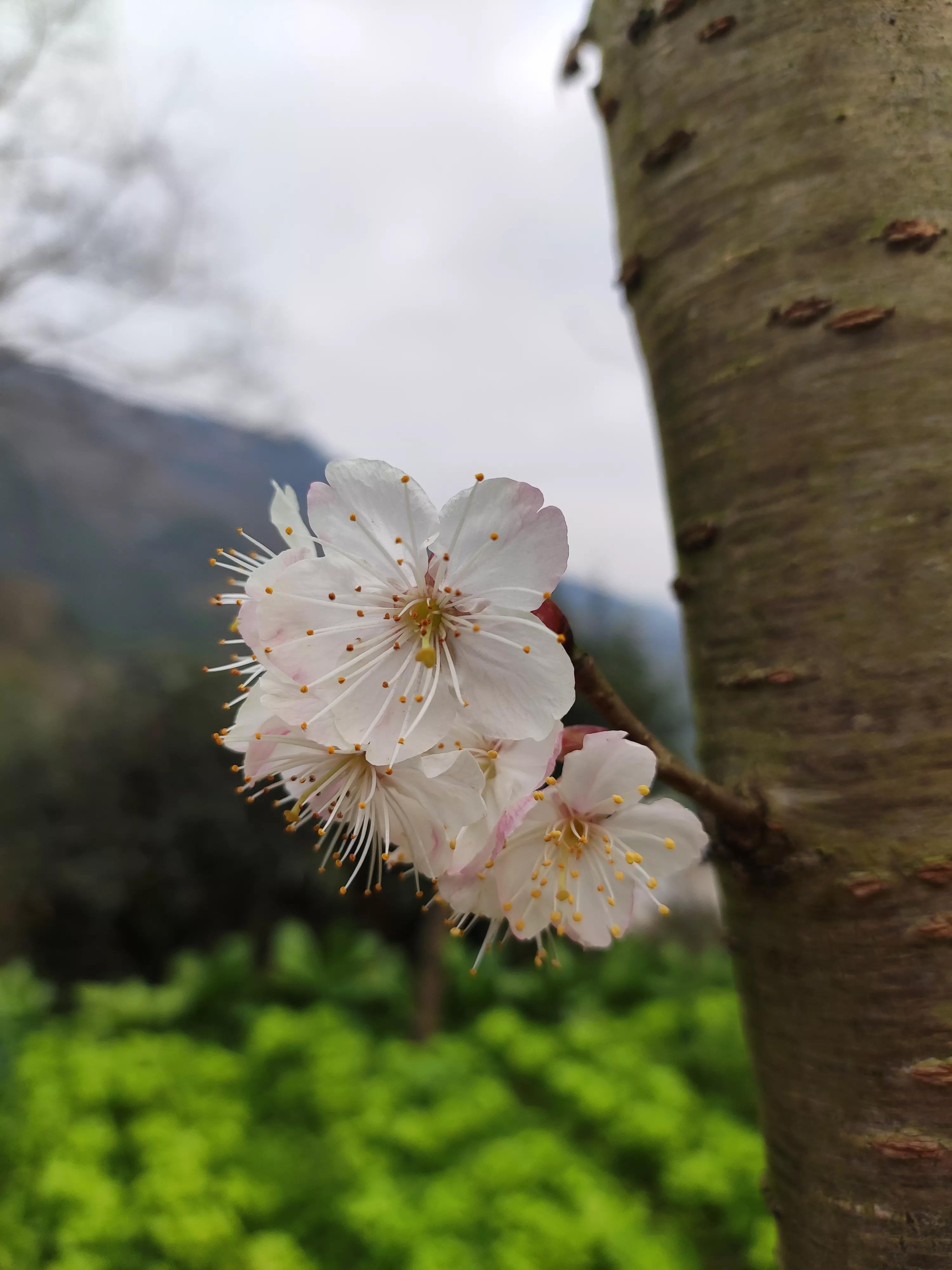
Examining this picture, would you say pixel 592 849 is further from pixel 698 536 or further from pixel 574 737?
pixel 698 536

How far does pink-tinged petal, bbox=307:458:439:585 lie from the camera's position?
48 cm

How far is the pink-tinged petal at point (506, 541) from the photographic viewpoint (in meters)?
0.46

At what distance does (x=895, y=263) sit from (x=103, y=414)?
24.9 feet

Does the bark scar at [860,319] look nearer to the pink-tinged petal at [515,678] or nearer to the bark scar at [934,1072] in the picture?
the pink-tinged petal at [515,678]

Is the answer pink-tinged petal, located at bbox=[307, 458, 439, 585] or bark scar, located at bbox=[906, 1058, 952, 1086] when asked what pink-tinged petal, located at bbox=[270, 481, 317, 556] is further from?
bark scar, located at bbox=[906, 1058, 952, 1086]

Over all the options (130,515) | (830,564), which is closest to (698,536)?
(830,564)

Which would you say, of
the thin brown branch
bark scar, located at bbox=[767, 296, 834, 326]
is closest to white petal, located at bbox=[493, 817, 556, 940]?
the thin brown branch

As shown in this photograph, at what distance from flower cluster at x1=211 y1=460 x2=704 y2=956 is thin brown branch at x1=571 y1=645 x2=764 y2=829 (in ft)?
0.03

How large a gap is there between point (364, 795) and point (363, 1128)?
2.38 m

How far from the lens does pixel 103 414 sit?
7172 millimetres

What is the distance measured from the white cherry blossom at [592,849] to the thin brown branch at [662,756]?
2cm

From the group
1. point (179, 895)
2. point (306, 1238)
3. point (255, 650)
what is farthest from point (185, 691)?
point (255, 650)

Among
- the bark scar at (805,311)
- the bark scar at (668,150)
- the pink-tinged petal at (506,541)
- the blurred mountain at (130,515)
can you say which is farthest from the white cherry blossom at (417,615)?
the blurred mountain at (130,515)

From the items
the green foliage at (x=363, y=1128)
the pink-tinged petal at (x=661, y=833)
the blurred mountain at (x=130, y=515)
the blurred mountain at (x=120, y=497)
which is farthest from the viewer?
the blurred mountain at (x=120, y=497)
